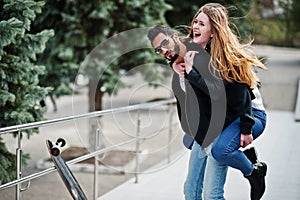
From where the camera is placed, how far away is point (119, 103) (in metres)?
11.2

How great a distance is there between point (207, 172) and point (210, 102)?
363mm

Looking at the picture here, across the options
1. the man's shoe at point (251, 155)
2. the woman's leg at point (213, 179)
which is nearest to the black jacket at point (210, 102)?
the woman's leg at point (213, 179)

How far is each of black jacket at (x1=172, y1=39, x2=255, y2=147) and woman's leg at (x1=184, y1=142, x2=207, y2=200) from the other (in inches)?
6.4

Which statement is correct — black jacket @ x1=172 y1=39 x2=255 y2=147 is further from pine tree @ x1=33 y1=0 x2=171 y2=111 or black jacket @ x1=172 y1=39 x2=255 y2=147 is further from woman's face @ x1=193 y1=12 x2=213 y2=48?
pine tree @ x1=33 y1=0 x2=171 y2=111

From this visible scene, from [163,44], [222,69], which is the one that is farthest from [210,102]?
[163,44]

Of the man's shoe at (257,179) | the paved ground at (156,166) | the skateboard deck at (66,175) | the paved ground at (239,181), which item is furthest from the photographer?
the paved ground at (156,166)

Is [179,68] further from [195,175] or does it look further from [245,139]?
[195,175]

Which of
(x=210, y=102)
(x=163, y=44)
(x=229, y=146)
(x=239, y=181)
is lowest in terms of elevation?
(x=239, y=181)

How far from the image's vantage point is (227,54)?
2693mm

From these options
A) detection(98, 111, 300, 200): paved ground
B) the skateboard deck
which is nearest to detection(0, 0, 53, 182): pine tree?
detection(98, 111, 300, 200): paved ground

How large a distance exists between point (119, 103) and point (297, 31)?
7.99m

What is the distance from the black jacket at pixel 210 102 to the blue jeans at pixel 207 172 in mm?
55

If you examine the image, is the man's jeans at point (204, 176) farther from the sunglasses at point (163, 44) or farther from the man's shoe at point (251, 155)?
the sunglasses at point (163, 44)

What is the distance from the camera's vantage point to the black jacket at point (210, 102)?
265 cm
